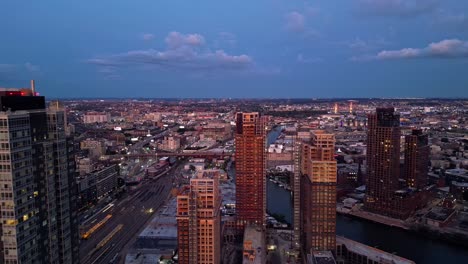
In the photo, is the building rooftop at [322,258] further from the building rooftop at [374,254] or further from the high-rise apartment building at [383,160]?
the high-rise apartment building at [383,160]

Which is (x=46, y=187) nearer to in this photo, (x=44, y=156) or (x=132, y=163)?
(x=44, y=156)

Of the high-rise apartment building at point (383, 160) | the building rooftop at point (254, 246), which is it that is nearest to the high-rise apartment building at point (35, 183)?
the building rooftop at point (254, 246)

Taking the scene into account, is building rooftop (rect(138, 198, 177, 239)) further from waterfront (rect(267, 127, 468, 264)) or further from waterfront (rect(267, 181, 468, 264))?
waterfront (rect(267, 181, 468, 264))

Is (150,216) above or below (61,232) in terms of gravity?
below

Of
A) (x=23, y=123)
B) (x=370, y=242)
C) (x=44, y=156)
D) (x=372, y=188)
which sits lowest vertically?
(x=370, y=242)

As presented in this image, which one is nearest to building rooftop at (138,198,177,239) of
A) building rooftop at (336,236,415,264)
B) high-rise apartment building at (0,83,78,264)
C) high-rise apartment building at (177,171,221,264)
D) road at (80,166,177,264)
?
road at (80,166,177,264)

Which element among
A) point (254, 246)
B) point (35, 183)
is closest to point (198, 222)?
point (254, 246)

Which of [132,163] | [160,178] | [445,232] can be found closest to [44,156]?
[445,232]
